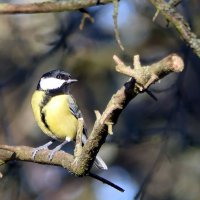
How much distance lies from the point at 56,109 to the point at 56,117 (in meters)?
0.05

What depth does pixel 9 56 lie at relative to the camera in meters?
6.22

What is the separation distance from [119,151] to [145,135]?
50 cm

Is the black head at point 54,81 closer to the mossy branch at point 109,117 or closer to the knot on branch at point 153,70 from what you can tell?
the mossy branch at point 109,117

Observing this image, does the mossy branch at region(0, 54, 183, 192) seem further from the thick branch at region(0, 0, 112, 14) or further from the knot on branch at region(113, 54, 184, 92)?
the thick branch at region(0, 0, 112, 14)

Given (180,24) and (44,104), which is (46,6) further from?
(44,104)

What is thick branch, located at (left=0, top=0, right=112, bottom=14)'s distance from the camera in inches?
99.3

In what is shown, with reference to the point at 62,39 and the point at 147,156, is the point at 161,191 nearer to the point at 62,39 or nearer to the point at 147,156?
the point at 147,156

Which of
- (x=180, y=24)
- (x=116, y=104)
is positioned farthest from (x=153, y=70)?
(x=180, y=24)

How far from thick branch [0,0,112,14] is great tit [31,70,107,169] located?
883 mm

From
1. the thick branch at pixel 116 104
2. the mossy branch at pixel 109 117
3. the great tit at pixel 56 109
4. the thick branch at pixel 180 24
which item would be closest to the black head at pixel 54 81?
the great tit at pixel 56 109

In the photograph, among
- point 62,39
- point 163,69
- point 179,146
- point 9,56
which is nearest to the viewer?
point 163,69

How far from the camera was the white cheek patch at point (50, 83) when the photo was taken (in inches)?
144

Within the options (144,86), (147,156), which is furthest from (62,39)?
(144,86)

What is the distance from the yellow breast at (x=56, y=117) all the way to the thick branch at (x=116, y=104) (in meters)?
0.71
